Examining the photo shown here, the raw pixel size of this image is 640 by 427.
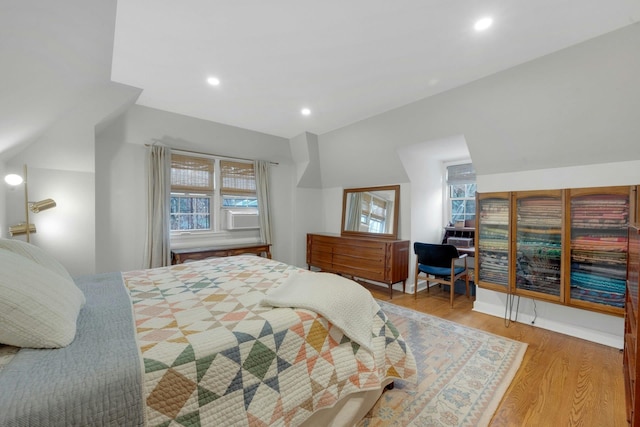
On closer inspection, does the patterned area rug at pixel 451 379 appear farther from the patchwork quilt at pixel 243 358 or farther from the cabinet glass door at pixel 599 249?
the cabinet glass door at pixel 599 249

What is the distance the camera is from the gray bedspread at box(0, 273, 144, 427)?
0.72m

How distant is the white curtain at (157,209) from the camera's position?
3361mm

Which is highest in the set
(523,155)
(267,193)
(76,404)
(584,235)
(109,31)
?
(109,31)

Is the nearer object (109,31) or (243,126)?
(109,31)

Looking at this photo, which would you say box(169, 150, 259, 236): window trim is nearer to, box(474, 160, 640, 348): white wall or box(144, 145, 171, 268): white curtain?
box(144, 145, 171, 268): white curtain

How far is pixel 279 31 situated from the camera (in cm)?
183

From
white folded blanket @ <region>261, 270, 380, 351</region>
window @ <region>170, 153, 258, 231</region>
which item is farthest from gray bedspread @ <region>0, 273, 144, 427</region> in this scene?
window @ <region>170, 153, 258, 231</region>

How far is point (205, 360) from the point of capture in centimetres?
100

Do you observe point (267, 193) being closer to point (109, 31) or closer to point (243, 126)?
point (243, 126)

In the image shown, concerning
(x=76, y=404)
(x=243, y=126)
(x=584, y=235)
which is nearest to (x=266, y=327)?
(x=76, y=404)

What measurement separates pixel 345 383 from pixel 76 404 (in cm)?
106

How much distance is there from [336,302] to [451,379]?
3.95ft

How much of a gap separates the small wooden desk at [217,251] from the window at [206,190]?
49 cm

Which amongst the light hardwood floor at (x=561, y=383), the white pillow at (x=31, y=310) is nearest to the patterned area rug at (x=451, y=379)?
the light hardwood floor at (x=561, y=383)
